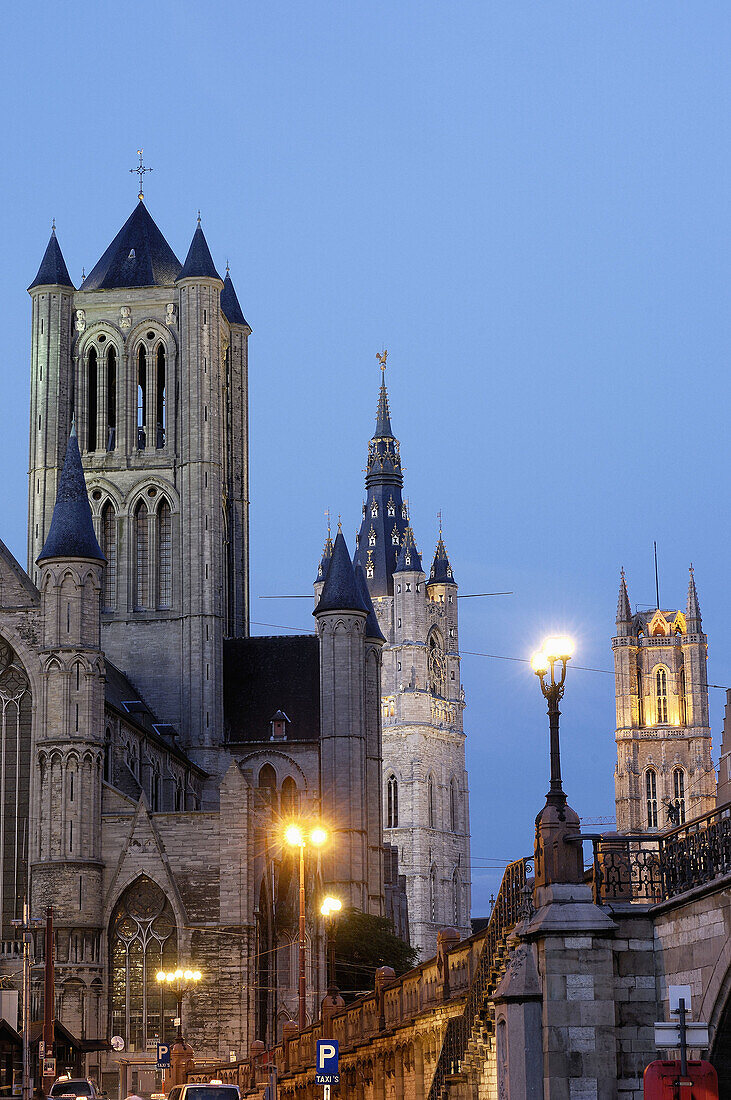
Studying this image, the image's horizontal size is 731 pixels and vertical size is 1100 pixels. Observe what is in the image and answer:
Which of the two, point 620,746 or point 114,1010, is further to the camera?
point 620,746

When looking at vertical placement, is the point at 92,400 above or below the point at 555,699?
above

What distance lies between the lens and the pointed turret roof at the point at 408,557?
5955 inches

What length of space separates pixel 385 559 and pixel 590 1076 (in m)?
136

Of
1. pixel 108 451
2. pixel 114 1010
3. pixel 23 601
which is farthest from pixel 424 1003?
pixel 108 451

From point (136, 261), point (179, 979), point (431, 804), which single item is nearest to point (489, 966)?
point (179, 979)

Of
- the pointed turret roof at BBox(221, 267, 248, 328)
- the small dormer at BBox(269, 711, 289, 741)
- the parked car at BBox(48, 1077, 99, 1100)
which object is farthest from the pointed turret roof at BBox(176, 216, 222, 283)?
the parked car at BBox(48, 1077, 99, 1100)

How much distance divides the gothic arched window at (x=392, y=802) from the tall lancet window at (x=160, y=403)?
237 feet

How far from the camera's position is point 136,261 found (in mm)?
85188

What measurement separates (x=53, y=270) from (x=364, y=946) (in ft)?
107

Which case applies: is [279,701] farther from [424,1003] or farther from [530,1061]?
[530,1061]

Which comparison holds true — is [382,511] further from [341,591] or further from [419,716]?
[341,591]

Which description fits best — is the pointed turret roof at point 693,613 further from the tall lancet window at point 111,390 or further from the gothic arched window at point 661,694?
the tall lancet window at point 111,390

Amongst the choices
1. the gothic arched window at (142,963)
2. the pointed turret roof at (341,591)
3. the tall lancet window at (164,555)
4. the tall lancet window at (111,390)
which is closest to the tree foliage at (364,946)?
the gothic arched window at (142,963)

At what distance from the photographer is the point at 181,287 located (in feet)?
268
